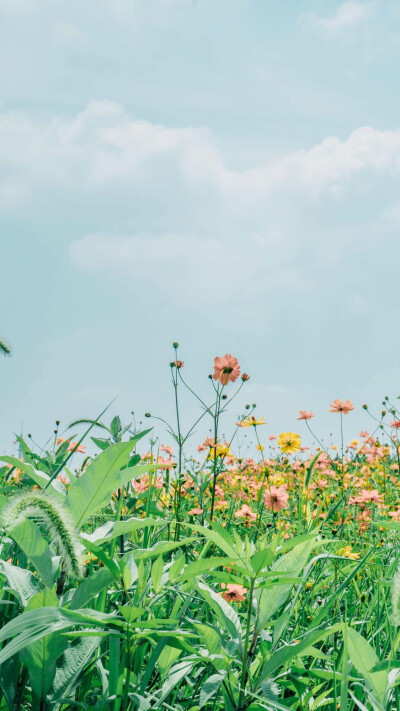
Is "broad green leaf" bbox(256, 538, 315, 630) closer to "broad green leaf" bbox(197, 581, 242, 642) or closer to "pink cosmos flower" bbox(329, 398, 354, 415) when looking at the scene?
"broad green leaf" bbox(197, 581, 242, 642)

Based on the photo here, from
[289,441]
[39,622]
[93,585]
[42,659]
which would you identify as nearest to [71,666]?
[42,659]

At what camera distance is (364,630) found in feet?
6.39

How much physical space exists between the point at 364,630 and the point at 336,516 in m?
2.47

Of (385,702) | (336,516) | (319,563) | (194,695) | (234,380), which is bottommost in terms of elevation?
(194,695)

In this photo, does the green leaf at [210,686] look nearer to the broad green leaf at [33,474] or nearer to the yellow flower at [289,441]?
the broad green leaf at [33,474]

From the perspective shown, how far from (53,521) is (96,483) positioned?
0.14 metres

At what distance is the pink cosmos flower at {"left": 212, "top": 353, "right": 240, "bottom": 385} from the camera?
116 inches

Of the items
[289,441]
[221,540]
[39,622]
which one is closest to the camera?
[39,622]

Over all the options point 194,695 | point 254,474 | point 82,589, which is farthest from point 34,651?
point 254,474

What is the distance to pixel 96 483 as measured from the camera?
3.35 feet

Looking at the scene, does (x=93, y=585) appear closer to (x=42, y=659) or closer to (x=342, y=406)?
(x=42, y=659)

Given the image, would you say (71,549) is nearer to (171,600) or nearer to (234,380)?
(171,600)

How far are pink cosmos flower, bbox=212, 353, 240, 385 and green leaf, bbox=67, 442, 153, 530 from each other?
1.91m

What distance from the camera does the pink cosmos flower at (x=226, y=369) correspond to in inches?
116
